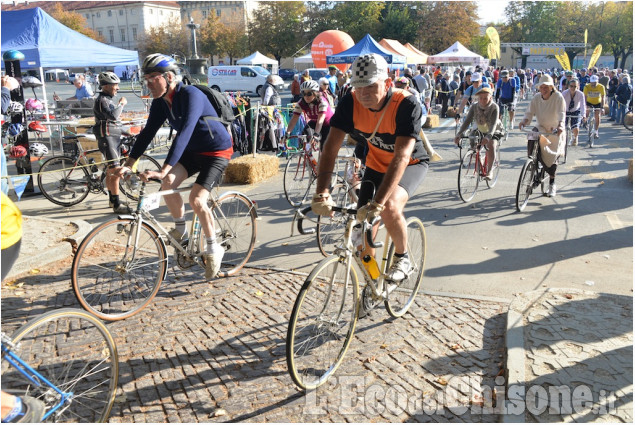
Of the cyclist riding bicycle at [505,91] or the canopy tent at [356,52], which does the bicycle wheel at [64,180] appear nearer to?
the cyclist riding bicycle at [505,91]

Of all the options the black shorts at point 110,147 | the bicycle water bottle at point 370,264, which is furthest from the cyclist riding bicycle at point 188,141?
the black shorts at point 110,147

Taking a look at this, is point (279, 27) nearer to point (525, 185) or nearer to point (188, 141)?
point (525, 185)

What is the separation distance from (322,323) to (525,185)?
5.76 m

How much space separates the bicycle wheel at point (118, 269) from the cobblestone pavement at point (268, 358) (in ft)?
0.60

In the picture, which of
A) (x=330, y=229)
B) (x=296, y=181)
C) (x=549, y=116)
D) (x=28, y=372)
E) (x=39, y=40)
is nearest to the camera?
(x=28, y=372)

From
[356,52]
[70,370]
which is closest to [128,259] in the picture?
[70,370]

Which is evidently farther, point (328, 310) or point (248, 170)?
point (248, 170)

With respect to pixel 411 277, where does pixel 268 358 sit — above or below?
below

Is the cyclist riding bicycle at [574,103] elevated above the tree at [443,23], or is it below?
below

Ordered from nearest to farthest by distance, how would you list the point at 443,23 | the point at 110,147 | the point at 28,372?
the point at 28,372 < the point at 110,147 < the point at 443,23

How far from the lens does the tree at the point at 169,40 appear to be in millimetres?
74438

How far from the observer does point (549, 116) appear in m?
8.47

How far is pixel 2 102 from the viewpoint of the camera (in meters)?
8.60

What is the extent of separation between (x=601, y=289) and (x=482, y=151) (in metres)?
4.19
